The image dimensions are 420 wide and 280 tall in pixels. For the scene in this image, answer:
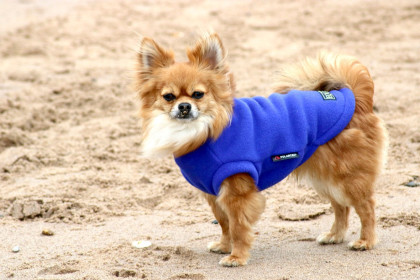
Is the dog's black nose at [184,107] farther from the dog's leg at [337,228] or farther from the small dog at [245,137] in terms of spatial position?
the dog's leg at [337,228]

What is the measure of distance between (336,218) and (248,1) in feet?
25.2

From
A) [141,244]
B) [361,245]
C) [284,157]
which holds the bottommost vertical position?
[141,244]

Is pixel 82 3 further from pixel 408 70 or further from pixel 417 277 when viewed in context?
pixel 417 277

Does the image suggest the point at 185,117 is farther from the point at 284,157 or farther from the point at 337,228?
the point at 337,228

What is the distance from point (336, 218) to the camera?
4320 mm

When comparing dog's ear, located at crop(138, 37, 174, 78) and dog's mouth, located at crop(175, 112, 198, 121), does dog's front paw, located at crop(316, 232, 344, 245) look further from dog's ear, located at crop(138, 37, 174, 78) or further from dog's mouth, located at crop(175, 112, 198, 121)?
dog's ear, located at crop(138, 37, 174, 78)

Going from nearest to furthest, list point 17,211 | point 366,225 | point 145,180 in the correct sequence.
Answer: point 366,225 → point 17,211 → point 145,180

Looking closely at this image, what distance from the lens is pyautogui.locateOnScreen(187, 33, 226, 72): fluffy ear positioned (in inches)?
155

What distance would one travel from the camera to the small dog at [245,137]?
3.78m

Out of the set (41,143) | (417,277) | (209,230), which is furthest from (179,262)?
(41,143)

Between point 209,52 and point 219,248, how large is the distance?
1415 mm

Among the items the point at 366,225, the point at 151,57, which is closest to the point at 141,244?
the point at 151,57

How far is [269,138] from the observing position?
3.85 metres

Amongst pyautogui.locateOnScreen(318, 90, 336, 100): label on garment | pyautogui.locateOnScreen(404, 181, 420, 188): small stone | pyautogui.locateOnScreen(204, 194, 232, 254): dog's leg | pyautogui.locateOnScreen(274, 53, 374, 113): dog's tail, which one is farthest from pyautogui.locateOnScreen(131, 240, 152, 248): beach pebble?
pyautogui.locateOnScreen(404, 181, 420, 188): small stone
